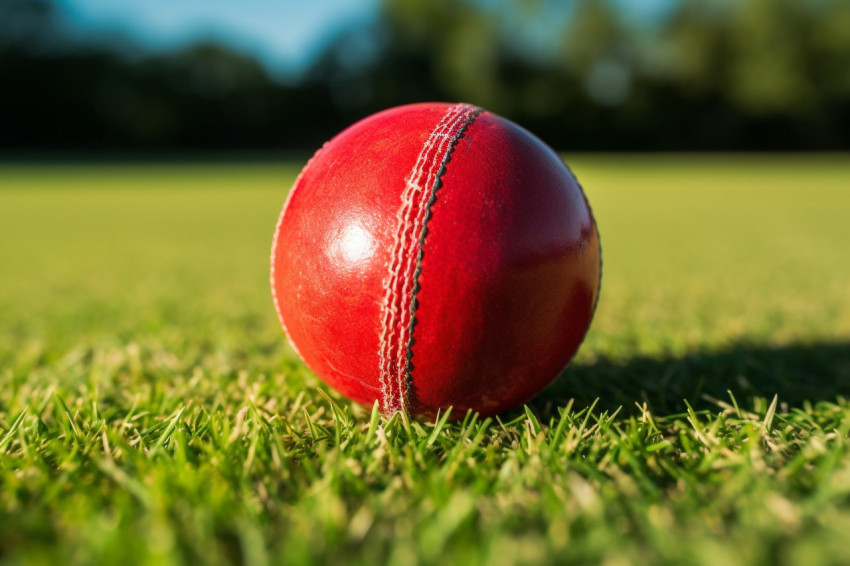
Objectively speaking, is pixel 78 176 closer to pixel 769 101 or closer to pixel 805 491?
pixel 805 491

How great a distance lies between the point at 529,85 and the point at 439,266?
47.4 m

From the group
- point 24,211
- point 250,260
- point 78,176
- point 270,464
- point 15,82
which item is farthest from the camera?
point 15,82

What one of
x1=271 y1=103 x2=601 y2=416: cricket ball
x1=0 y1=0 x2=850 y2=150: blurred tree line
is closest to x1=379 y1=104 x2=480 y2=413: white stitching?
x1=271 y1=103 x2=601 y2=416: cricket ball

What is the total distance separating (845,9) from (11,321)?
53251 millimetres

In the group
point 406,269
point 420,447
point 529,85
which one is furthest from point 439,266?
point 529,85

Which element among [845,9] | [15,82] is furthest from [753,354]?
[845,9]

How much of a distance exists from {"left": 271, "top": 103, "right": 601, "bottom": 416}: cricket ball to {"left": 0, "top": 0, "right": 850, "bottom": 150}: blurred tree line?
139ft

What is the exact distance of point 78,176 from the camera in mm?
24797

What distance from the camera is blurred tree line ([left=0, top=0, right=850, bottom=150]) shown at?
137 ft

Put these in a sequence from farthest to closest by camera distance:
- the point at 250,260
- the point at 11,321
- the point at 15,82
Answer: the point at 15,82, the point at 250,260, the point at 11,321

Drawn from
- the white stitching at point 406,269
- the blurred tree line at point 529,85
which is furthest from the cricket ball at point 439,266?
the blurred tree line at point 529,85

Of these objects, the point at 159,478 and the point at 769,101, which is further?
the point at 769,101

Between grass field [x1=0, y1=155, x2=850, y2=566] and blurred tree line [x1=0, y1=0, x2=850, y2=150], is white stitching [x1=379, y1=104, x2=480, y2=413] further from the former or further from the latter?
blurred tree line [x1=0, y1=0, x2=850, y2=150]

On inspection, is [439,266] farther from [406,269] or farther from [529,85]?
[529,85]
